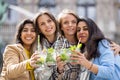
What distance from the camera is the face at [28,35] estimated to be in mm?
3297

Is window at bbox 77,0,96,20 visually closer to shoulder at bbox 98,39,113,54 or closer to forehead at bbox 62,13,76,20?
forehead at bbox 62,13,76,20

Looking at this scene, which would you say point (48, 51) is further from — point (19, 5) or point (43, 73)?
point (19, 5)

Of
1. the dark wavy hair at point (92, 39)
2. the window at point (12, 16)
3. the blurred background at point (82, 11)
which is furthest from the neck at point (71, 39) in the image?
the window at point (12, 16)

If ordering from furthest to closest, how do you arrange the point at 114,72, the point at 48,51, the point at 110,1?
the point at 110,1 → the point at 114,72 → the point at 48,51

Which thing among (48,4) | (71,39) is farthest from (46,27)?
(48,4)

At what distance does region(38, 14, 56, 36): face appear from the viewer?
3295 mm

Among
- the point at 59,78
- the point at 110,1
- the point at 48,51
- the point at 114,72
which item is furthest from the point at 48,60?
the point at 110,1

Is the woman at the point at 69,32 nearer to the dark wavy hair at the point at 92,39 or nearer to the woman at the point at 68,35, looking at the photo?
the woman at the point at 68,35

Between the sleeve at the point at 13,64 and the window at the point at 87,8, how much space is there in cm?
1738

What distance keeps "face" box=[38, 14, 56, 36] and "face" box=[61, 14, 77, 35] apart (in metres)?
0.10

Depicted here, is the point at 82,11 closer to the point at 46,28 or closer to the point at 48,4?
the point at 48,4

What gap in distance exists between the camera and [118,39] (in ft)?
68.3

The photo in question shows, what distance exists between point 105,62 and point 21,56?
0.62 meters

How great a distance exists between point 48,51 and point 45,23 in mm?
387
